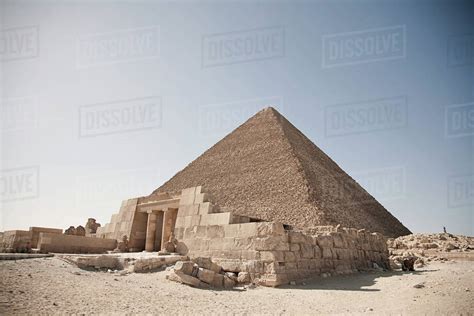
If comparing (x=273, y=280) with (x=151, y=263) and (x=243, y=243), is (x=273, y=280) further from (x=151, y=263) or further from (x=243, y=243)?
(x=151, y=263)

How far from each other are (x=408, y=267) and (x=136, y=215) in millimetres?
8066

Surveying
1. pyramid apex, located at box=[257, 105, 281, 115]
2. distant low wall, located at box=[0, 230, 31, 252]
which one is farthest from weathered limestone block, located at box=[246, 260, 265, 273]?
pyramid apex, located at box=[257, 105, 281, 115]

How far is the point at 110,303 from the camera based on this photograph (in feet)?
16.1

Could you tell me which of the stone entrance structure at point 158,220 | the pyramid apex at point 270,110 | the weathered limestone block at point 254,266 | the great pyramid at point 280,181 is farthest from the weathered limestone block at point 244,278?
the pyramid apex at point 270,110

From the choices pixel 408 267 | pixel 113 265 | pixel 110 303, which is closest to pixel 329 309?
pixel 110 303

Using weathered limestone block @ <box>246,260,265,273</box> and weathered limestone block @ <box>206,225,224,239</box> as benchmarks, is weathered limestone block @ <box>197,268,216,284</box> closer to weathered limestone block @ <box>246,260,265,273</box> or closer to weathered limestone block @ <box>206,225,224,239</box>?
weathered limestone block @ <box>246,260,265,273</box>

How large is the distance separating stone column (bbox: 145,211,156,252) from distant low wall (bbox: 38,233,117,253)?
47.7 inches

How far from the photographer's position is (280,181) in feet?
110

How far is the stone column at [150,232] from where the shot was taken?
36.8 ft

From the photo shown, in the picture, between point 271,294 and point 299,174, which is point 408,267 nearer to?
point 271,294

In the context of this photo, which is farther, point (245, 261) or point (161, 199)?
point (161, 199)

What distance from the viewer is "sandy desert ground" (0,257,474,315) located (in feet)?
15.5

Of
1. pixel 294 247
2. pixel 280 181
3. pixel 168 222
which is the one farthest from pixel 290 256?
pixel 280 181

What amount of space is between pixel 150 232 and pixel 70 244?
2.24 m
